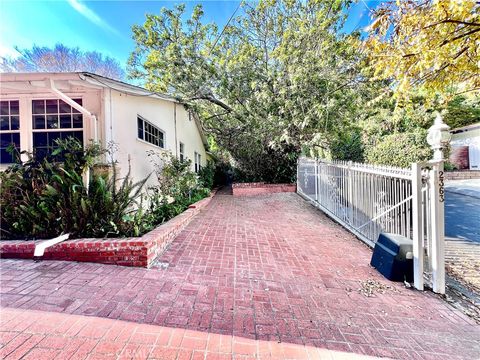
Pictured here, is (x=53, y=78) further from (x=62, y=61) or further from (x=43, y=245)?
(x=62, y=61)

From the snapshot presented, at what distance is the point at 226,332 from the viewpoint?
227 centimetres

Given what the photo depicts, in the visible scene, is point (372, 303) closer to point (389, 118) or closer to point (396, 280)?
point (396, 280)

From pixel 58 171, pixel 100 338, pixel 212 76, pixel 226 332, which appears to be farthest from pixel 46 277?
pixel 212 76

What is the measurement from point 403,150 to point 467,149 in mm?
12688

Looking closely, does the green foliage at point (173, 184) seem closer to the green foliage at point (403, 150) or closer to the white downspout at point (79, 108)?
the white downspout at point (79, 108)

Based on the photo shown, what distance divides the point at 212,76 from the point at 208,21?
3.59 meters

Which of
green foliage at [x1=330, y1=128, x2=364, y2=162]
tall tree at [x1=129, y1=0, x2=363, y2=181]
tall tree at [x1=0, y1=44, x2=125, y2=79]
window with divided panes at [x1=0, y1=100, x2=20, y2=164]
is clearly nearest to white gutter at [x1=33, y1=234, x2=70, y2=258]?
window with divided panes at [x1=0, y1=100, x2=20, y2=164]

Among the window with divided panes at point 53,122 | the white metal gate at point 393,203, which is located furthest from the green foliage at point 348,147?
the window with divided panes at point 53,122

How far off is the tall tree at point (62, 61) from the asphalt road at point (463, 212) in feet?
76.7

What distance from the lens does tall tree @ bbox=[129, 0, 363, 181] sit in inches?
393

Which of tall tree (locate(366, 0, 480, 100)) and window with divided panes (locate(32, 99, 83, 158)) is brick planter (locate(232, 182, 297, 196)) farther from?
window with divided panes (locate(32, 99, 83, 158))

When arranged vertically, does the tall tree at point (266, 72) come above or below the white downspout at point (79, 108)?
above

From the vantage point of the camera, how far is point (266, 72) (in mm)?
11141

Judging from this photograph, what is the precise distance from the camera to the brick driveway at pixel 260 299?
2359 millimetres
